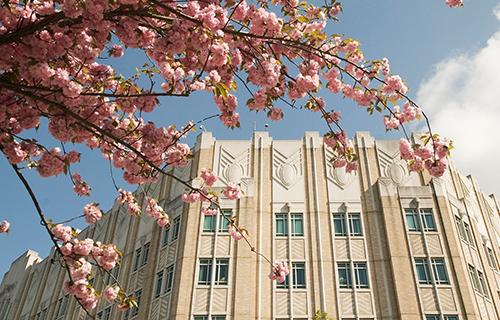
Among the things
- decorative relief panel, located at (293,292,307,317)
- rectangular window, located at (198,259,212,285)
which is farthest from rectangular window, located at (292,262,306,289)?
rectangular window, located at (198,259,212,285)

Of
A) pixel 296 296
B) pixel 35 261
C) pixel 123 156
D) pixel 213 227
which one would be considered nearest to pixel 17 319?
pixel 35 261

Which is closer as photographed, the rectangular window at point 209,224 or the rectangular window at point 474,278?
the rectangular window at point 474,278

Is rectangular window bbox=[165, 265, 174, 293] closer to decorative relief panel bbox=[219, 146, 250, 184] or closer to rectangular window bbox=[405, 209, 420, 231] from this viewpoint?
decorative relief panel bbox=[219, 146, 250, 184]

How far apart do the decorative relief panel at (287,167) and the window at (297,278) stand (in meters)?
5.35

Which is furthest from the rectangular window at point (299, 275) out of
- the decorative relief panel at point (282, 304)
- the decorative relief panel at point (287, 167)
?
the decorative relief panel at point (287, 167)

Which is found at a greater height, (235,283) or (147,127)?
(235,283)

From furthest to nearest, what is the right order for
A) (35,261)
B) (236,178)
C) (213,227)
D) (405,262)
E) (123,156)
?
(35,261) < (236,178) < (213,227) < (405,262) < (123,156)

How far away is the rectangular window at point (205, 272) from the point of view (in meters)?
24.6

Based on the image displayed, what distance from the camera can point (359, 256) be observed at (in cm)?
2522

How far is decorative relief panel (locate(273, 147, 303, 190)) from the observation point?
94.2 ft

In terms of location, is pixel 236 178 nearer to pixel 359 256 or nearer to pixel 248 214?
pixel 248 214

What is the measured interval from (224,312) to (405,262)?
10350 millimetres

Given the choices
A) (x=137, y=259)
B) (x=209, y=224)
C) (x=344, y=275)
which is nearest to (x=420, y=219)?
(x=344, y=275)

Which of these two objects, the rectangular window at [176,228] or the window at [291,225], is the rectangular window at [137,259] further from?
the window at [291,225]
